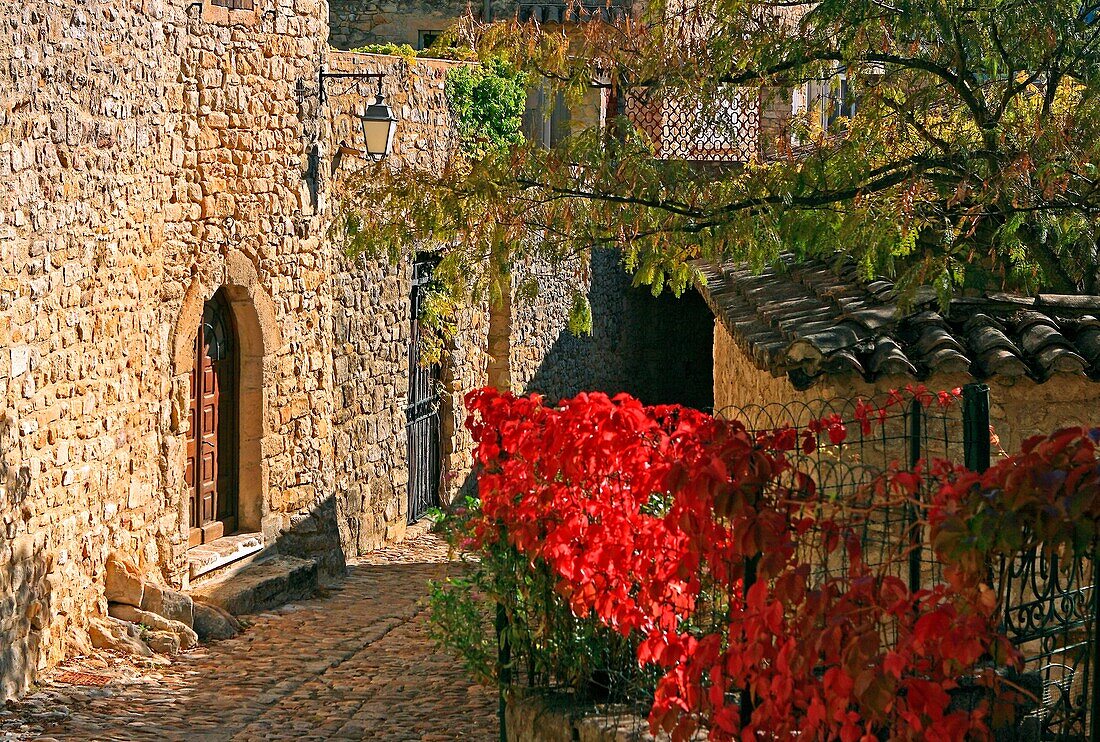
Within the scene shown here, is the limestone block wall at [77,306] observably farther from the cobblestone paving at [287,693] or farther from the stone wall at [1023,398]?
the stone wall at [1023,398]

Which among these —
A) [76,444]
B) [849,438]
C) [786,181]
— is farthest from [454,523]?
[76,444]

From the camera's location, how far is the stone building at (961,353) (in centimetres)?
591

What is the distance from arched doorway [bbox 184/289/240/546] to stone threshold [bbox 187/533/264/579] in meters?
0.09

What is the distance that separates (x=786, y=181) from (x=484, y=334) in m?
8.13

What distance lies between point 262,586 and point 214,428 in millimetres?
1232

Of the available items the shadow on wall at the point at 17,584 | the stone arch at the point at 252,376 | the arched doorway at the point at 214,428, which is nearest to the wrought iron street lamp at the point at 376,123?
the stone arch at the point at 252,376

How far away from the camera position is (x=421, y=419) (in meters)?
13.3

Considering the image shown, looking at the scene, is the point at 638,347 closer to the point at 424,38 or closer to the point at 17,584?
the point at 424,38

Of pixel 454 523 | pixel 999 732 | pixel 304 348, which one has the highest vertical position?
pixel 304 348

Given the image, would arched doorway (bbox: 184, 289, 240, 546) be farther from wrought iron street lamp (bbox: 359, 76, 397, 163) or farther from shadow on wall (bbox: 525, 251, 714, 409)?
shadow on wall (bbox: 525, 251, 714, 409)

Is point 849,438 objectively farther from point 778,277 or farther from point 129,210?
point 129,210

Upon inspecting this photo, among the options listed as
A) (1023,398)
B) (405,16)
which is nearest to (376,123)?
(1023,398)

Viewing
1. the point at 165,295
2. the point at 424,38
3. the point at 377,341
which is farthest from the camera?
the point at 424,38

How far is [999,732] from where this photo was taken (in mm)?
3900
